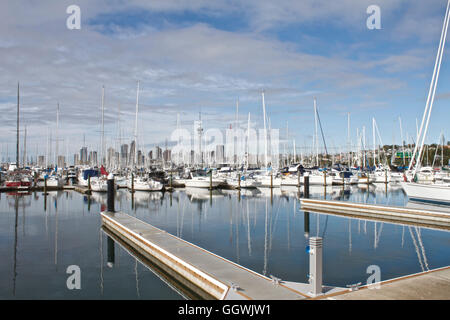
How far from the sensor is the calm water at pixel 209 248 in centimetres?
1107

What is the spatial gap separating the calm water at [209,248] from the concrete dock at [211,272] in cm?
70

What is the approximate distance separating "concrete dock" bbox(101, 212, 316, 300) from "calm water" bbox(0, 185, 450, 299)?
699 mm

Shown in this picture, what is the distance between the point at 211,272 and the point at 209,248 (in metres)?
5.40

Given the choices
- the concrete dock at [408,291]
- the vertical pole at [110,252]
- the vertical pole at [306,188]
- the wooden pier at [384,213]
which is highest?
the vertical pole at [306,188]

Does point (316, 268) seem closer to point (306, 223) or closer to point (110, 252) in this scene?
point (110, 252)

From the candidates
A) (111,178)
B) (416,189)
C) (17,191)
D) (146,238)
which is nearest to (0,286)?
(146,238)

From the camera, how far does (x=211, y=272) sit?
9898mm

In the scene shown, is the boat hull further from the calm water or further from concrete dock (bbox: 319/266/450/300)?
concrete dock (bbox: 319/266/450/300)

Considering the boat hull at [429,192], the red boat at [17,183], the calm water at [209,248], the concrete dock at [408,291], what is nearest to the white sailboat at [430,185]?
the boat hull at [429,192]

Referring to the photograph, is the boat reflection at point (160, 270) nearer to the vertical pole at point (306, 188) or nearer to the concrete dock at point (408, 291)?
the concrete dock at point (408, 291)

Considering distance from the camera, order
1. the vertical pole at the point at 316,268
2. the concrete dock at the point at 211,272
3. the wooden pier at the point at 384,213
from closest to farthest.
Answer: the vertical pole at the point at 316,268, the concrete dock at the point at 211,272, the wooden pier at the point at 384,213

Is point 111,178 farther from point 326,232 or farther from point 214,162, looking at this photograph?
point 214,162
